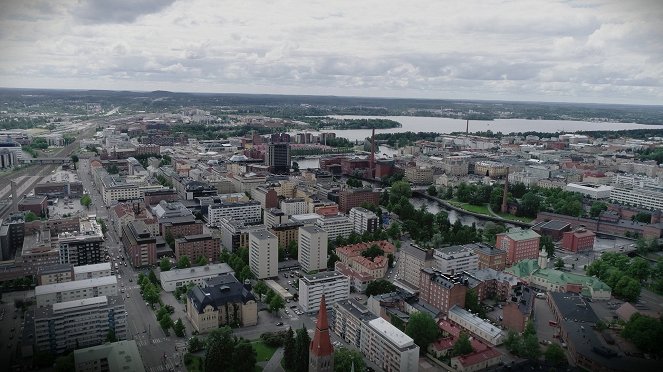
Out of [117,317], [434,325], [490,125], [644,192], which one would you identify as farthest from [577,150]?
[117,317]

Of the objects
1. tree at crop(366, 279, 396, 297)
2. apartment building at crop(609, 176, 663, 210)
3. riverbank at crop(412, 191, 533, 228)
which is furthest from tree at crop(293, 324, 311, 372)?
apartment building at crop(609, 176, 663, 210)

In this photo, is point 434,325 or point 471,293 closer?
point 434,325

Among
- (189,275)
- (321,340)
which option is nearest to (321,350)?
→ (321,340)

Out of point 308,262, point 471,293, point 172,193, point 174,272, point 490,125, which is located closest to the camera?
point 471,293

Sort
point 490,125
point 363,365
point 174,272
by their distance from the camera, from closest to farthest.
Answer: point 363,365 → point 174,272 → point 490,125

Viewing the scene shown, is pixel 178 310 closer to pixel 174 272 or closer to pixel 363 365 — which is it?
pixel 174 272

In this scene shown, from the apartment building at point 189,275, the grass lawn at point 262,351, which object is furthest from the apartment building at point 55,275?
the grass lawn at point 262,351
